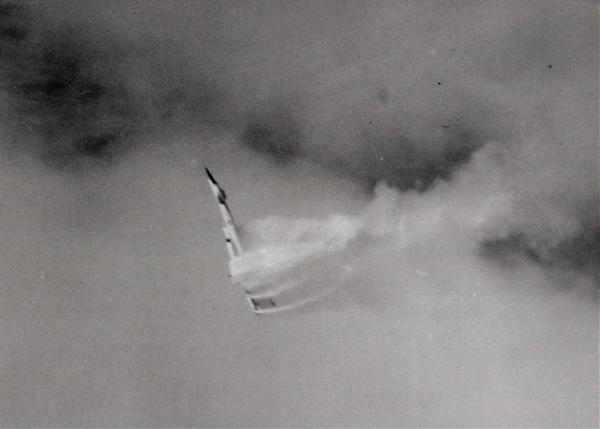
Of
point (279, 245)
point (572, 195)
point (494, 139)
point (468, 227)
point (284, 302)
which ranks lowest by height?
point (284, 302)

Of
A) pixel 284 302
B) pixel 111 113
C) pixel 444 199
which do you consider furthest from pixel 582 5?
pixel 111 113

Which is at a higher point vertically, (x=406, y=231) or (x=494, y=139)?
(x=494, y=139)

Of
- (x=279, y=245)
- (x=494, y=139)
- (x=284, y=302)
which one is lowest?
(x=284, y=302)

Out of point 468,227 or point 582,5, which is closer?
point 582,5

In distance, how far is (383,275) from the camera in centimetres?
1530

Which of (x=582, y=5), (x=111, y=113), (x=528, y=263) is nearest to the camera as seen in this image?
(x=582, y=5)

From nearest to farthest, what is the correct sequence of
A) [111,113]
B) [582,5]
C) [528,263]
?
[582,5]
[111,113]
[528,263]

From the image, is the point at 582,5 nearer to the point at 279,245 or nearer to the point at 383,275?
the point at 383,275

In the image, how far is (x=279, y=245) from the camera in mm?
14977

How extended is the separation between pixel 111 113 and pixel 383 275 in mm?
9235

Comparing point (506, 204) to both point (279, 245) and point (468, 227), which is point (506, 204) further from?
point (279, 245)

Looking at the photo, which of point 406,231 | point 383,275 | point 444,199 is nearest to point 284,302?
point 383,275

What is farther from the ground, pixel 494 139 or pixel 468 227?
→ pixel 494 139

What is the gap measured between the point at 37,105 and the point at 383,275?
36.4 feet
